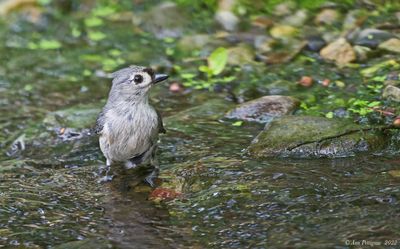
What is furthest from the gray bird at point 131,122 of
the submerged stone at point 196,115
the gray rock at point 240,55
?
the gray rock at point 240,55

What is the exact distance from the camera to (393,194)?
18.9 feet

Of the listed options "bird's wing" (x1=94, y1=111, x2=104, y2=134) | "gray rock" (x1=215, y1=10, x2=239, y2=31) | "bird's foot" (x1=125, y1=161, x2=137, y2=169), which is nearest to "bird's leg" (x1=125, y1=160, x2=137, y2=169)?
"bird's foot" (x1=125, y1=161, x2=137, y2=169)

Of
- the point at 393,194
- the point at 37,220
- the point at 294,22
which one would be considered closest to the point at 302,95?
the point at 294,22

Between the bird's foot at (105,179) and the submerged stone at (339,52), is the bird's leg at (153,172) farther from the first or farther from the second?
the submerged stone at (339,52)

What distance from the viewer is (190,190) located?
6707 mm

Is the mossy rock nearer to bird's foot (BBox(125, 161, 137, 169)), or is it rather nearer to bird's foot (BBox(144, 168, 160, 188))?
bird's foot (BBox(144, 168, 160, 188))

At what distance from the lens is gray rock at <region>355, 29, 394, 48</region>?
9.66 m

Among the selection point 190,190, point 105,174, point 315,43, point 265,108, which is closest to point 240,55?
point 315,43

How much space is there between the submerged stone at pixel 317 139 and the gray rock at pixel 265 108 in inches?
35.3

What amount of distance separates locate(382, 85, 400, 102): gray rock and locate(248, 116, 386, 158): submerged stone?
2.93ft

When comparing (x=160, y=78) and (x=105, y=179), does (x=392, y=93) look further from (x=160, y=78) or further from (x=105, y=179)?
(x=105, y=179)

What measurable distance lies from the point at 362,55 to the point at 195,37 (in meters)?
2.75

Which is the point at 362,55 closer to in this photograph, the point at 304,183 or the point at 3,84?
the point at 304,183

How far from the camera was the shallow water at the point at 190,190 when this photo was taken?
18.3 ft
